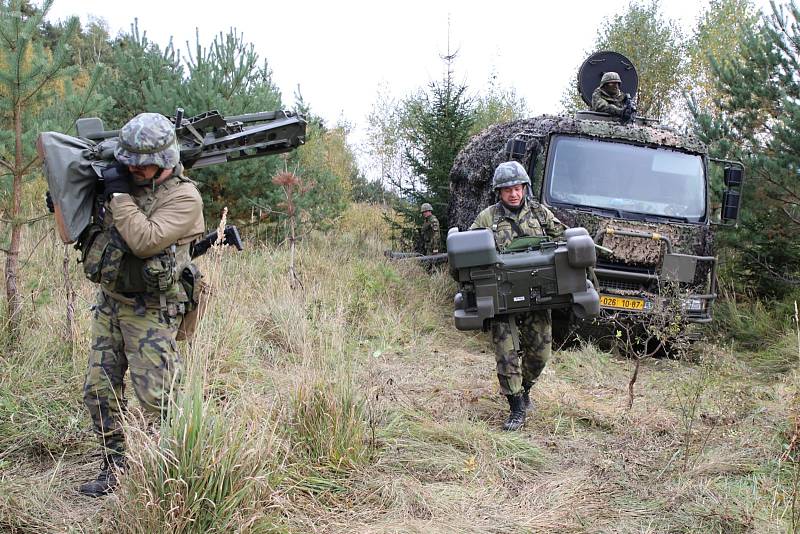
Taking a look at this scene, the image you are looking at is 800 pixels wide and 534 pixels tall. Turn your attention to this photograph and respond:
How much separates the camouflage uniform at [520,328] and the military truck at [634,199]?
1852mm

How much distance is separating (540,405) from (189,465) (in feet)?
9.77

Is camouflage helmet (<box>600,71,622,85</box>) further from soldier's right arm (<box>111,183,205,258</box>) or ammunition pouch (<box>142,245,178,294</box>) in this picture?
ammunition pouch (<box>142,245,178,294</box>)

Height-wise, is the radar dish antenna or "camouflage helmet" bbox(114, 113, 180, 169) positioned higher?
the radar dish antenna

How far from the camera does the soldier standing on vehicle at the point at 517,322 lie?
4.59 m

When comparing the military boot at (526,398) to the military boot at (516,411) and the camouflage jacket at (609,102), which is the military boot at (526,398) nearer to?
the military boot at (516,411)

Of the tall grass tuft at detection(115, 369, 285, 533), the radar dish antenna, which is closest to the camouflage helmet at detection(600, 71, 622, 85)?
the radar dish antenna

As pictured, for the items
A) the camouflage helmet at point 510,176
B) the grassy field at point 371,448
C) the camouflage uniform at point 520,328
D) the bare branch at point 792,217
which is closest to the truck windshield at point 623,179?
the bare branch at point 792,217

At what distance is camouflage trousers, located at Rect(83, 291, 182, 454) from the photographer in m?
3.33

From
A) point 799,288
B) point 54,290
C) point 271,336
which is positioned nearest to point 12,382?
point 54,290

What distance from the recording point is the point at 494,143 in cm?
890

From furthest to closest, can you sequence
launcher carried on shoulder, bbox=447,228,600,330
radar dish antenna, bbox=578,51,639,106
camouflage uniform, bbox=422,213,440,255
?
camouflage uniform, bbox=422,213,440,255 < radar dish antenna, bbox=578,51,639,106 < launcher carried on shoulder, bbox=447,228,600,330

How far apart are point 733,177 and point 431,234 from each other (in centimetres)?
521

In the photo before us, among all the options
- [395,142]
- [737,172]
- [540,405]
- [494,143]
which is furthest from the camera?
[395,142]

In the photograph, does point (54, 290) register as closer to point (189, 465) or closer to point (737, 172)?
point (189, 465)
